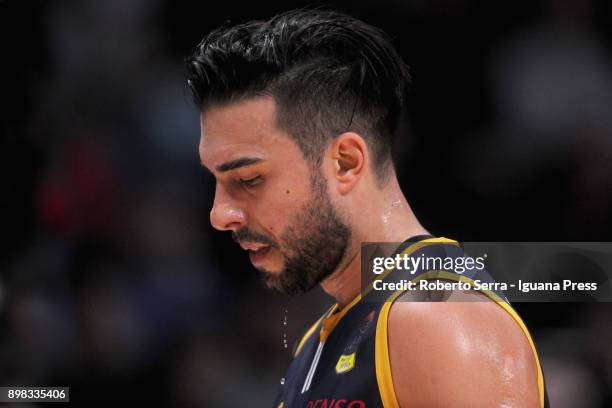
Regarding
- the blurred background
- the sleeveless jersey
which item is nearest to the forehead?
the sleeveless jersey

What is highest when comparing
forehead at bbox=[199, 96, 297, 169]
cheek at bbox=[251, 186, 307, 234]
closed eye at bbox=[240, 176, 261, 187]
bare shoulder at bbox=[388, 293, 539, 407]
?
forehead at bbox=[199, 96, 297, 169]

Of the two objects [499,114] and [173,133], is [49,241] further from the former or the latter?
[499,114]

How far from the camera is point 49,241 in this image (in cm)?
479

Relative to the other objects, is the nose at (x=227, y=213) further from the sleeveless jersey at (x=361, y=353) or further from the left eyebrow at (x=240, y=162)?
the sleeveless jersey at (x=361, y=353)

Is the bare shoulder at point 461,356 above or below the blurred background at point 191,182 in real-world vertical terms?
below

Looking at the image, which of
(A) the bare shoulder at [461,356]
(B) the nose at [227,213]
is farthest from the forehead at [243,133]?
(A) the bare shoulder at [461,356]

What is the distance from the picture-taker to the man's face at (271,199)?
2.19m

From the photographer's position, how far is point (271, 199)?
7.24 feet

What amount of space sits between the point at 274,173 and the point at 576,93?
8.03 feet

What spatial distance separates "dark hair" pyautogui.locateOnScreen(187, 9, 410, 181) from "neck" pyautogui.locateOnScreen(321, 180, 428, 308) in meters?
0.10

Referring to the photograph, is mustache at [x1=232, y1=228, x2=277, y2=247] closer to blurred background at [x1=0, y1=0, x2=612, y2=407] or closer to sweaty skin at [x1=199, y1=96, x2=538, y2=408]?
sweaty skin at [x1=199, y1=96, x2=538, y2=408]

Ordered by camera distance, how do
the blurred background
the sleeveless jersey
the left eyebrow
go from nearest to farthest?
the sleeveless jersey < the left eyebrow < the blurred background

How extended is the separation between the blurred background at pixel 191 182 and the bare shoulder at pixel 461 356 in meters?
1.91

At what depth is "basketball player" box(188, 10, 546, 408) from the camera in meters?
2.19
